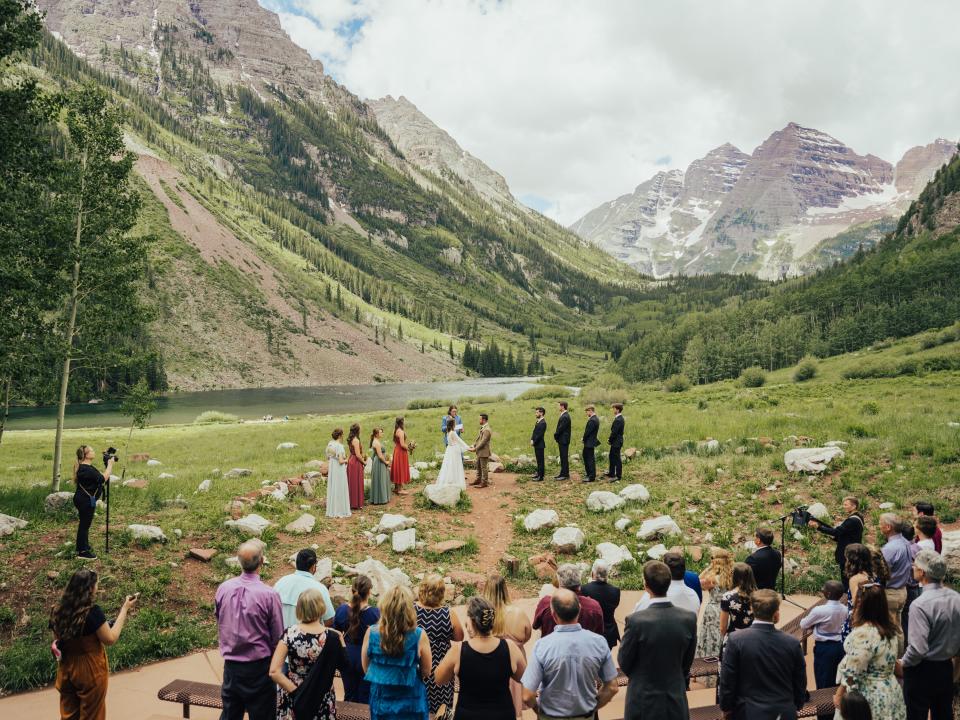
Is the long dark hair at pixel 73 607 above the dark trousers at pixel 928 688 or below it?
above

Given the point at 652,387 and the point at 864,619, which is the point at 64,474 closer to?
the point at 864,619

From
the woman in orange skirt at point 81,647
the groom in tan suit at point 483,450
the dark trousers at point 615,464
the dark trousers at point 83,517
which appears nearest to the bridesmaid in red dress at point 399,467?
the groom in tan suit at point 483,450

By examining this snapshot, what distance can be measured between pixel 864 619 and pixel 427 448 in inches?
961

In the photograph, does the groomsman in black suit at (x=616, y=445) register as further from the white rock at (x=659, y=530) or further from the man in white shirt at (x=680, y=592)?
the man in white shirt at (x=680, y=592)

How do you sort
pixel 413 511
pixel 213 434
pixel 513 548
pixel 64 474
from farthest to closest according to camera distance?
1. pixel 213 434
2. pixel 64 474
3. pixel 413 511
4. pixel 513 548

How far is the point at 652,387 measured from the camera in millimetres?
71000

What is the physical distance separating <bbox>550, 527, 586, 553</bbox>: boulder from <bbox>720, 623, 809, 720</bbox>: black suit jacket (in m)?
8.58

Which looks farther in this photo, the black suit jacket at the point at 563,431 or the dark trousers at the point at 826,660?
the black suit jacket at the point at 563,431

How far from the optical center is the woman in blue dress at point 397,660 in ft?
17.0

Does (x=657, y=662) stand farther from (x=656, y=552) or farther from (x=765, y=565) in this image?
(x=656, y=552)

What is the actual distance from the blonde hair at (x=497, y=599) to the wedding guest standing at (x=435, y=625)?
0.52 metres

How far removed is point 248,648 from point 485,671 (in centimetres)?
306

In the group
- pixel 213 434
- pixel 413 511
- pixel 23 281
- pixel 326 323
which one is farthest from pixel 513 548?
pixel 326 323

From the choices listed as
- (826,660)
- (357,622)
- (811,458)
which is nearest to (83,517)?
(357,622)
